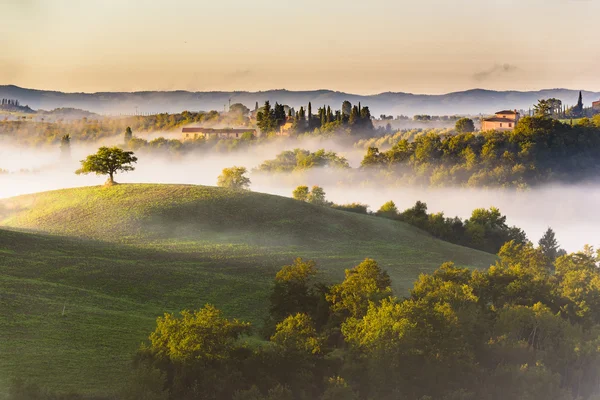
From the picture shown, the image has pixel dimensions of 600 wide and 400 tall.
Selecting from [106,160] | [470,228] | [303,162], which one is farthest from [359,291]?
[303,162]

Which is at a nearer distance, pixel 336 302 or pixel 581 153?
pixel 336 302

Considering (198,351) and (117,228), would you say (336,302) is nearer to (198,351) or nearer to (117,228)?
(198,351)

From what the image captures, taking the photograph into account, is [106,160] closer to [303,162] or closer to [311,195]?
[311,195]

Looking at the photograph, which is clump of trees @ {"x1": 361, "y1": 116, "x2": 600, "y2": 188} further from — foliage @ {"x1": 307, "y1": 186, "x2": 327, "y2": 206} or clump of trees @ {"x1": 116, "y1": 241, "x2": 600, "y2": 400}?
clump of trees @ {"x1": 116, "y1": 241, "x2": 600, "y2": 400}

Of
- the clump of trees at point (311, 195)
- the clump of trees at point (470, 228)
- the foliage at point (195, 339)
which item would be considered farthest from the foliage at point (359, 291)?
the clump of trees at point (311, 195)

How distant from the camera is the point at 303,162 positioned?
175 m

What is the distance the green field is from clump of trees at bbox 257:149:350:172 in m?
78.7

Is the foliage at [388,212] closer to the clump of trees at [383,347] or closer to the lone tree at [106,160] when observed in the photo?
the lone tree at [106,160]

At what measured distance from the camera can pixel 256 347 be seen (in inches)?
1465

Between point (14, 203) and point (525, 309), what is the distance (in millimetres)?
64598

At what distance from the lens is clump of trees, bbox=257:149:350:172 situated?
17375 centimetres

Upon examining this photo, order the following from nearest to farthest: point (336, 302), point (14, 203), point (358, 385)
Answer: point (358, 385), point (336, 302), point (14, 203)

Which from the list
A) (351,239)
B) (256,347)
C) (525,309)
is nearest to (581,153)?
(351,239)

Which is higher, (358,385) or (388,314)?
(388,314)
